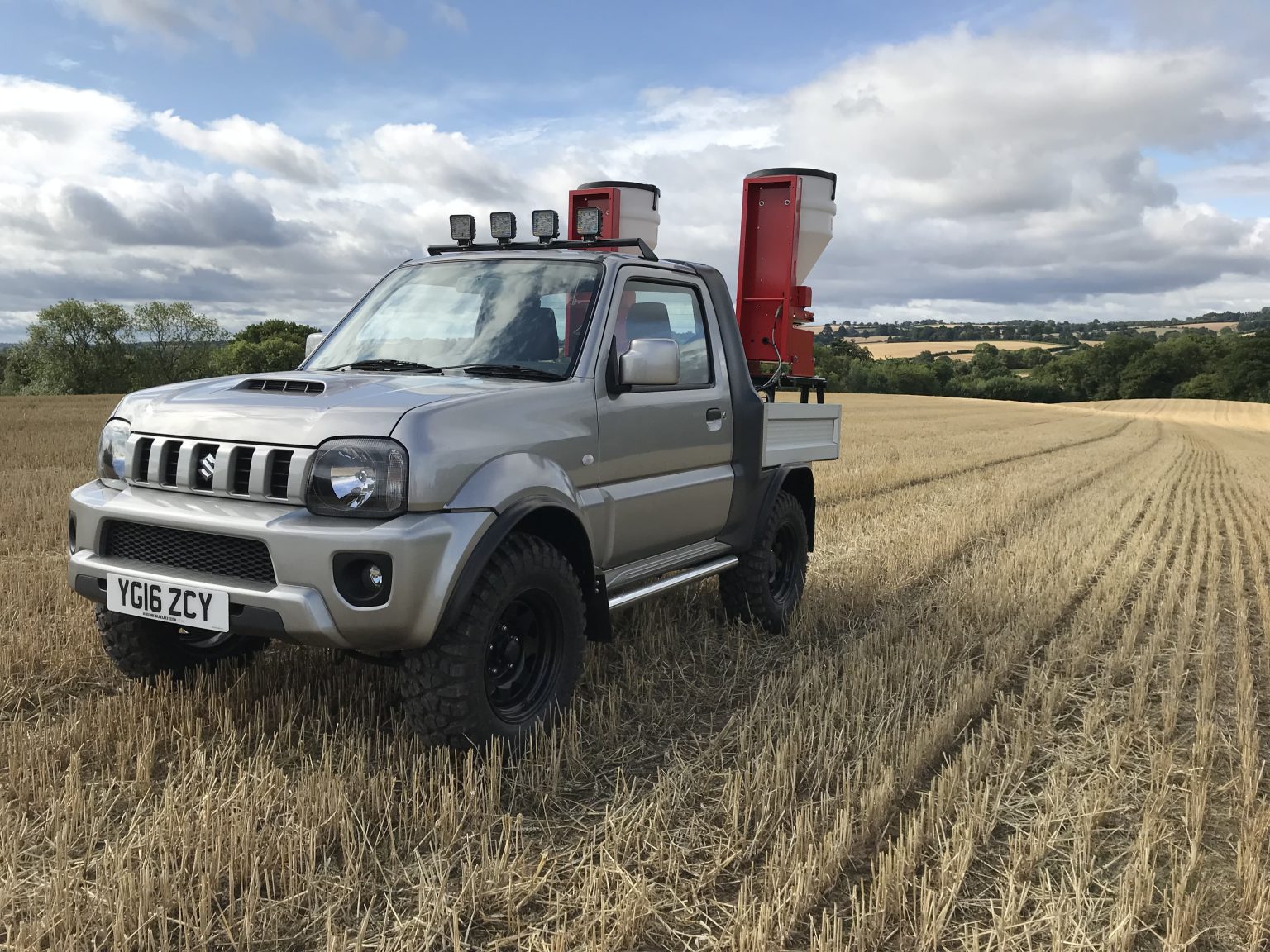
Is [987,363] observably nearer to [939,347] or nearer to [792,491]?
[939,347]

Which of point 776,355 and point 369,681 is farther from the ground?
point 776,355

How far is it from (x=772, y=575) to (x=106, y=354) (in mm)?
65565

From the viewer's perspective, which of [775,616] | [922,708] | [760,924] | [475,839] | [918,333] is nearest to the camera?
[760,924]

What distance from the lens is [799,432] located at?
6.11m

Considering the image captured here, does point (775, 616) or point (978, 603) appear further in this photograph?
point (978, 603)

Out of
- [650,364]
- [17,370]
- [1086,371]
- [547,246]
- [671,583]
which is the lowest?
[17,370]

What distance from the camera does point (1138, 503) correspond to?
40.7 feet

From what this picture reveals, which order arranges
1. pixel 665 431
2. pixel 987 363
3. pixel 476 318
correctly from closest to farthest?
pixel 476 318 < pixel 665 431 < pixel 987 363

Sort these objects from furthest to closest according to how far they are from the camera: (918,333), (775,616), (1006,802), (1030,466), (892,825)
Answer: (918,333), (1030,466), (775,616), (1006,802), (892,825)

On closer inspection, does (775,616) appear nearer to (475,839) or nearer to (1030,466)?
(475,839)

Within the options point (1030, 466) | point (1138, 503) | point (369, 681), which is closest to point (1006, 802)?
point (369, 681)

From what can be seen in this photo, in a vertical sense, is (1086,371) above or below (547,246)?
below

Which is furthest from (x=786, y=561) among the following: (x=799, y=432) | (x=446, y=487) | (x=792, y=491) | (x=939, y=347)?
(x=939, y=347)

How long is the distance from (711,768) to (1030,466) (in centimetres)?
1491
